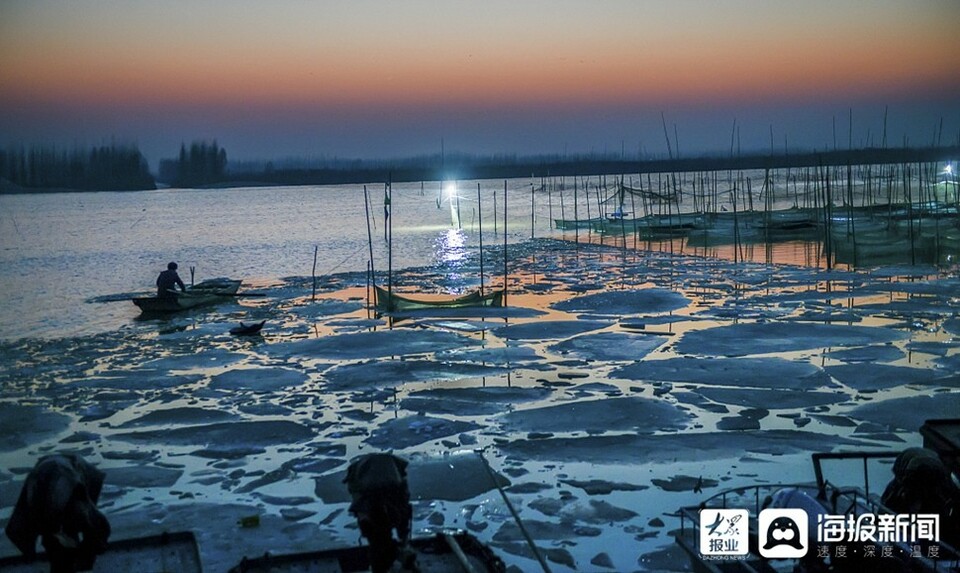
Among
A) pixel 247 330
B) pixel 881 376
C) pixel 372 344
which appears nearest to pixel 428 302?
pixel 372 344

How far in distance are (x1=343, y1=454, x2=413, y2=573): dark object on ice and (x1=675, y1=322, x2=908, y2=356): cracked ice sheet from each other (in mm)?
9264

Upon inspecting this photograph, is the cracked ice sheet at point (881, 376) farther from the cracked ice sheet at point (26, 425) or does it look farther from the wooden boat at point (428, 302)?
the cracked ice sheet at point (26, 425)

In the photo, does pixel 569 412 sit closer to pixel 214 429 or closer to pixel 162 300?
pixel 214 429

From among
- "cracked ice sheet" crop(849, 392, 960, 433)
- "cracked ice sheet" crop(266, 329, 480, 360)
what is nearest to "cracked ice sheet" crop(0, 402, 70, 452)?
"cracked ice sheet" crop(266, 329, 480, 360)

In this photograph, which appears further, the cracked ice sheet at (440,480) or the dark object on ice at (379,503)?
the cracked ice sheet at (440,480)

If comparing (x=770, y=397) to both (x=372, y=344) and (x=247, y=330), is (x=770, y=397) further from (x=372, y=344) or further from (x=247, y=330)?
(x=247, y=330)

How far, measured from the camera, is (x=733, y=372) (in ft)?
41.6

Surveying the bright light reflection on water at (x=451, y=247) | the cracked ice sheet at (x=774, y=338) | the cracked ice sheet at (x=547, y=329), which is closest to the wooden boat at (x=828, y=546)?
the cracked ice sheet at (x=774, y=338)

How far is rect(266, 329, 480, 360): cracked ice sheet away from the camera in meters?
14.9

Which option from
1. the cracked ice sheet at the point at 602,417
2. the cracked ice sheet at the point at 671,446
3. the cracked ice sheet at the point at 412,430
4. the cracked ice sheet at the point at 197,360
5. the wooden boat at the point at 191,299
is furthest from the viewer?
the wooden boat at the point at 191,299

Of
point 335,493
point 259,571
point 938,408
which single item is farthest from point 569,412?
point 259,571

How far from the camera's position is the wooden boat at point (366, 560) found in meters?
6.02
